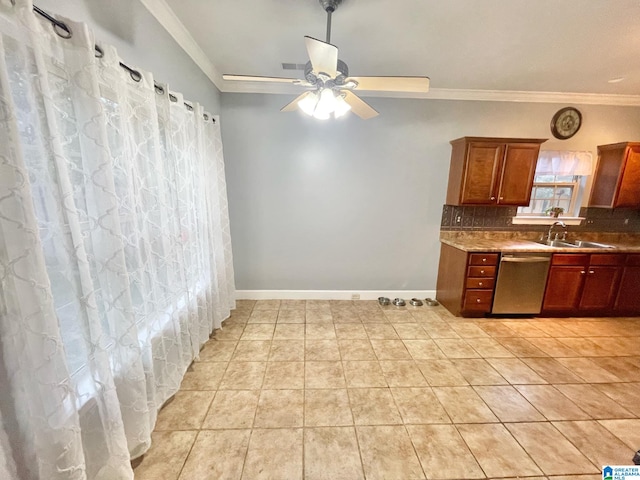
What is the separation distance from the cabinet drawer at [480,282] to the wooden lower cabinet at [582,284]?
0.68 metres

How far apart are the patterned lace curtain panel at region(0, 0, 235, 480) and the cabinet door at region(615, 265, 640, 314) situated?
4.73 metres

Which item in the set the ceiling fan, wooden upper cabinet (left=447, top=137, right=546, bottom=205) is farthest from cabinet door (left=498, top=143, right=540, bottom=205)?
the ceiling fan

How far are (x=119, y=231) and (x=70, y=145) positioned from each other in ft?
1.32

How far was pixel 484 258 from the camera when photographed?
3012 millimetres

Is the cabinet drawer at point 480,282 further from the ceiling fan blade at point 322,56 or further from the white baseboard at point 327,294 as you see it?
the ceiling fan blade at point 322,56

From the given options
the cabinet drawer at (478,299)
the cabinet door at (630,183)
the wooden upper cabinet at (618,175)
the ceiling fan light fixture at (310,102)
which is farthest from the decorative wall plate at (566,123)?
the ceiling fan light fixture at (310,102)

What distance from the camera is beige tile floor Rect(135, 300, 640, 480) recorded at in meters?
1.49

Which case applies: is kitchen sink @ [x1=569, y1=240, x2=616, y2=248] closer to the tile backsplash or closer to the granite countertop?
the granite countertop

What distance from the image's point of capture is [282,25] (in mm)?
1981

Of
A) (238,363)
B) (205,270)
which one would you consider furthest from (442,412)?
(205,270)

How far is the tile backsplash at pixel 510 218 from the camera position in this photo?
11.3ft

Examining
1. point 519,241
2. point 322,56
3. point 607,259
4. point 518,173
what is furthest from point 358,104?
point 607,259

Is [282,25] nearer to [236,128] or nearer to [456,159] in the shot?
[236,128]

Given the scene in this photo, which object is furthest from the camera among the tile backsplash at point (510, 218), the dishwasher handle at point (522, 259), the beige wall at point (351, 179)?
the tile backsplash at point (510, 218)
